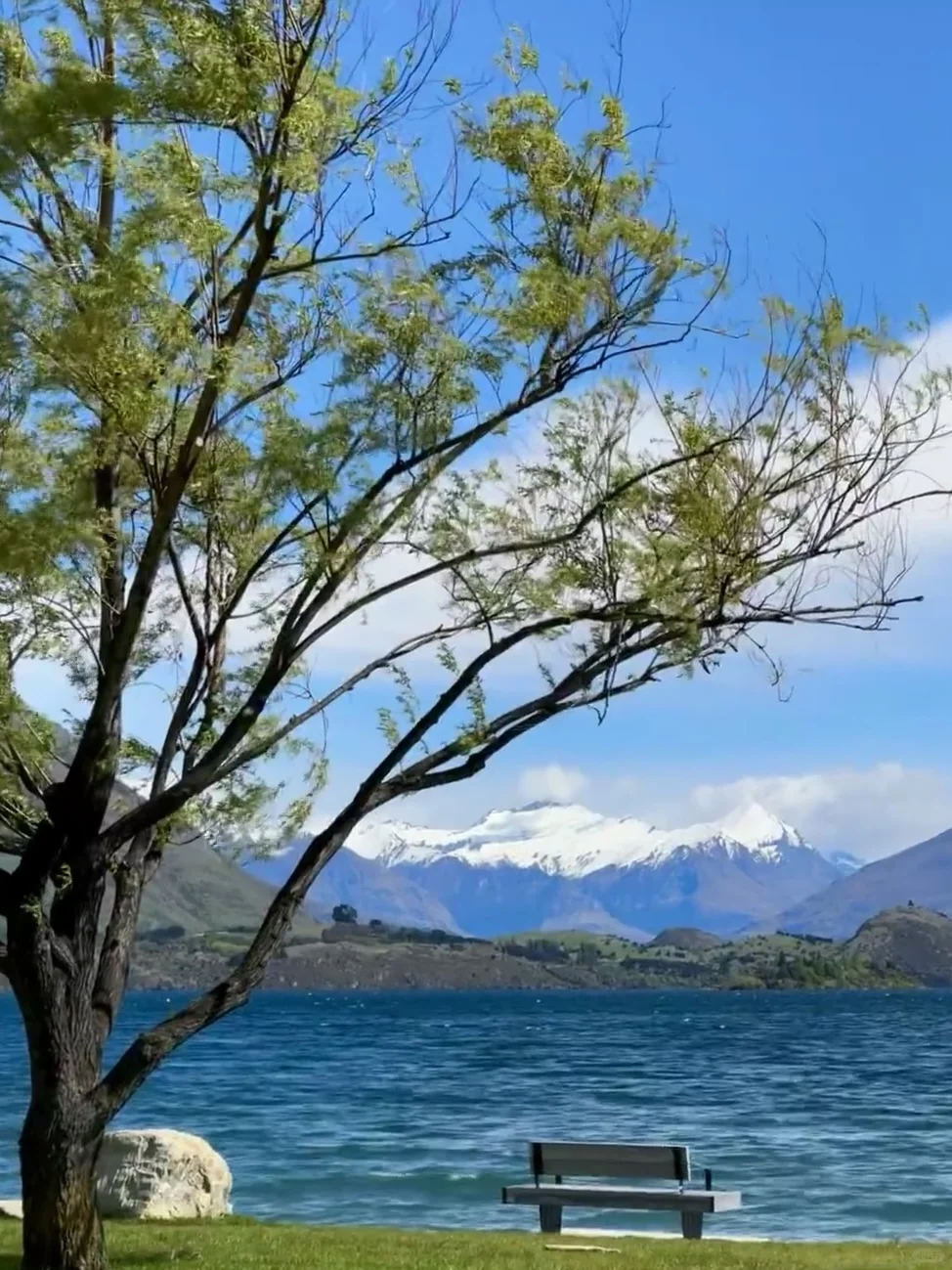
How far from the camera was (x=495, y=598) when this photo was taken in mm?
14023

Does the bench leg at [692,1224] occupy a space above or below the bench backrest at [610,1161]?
below

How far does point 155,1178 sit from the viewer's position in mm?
20562

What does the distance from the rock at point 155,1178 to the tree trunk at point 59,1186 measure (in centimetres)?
795

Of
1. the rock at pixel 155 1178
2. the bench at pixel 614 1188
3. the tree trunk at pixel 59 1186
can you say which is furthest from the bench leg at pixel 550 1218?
the tree trunk at pixel 59 1186

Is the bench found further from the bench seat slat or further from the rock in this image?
the rock

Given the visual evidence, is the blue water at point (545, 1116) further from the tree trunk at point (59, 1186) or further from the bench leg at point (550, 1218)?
the tree trunk at point (59, 1186)

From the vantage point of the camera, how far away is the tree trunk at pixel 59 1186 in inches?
491

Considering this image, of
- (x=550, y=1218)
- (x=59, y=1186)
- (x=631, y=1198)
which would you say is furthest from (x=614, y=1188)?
(x=59, y=1186)

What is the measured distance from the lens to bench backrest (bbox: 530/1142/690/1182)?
20.1m

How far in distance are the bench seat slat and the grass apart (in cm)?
44

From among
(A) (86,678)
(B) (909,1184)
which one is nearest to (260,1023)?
(B) (909,1184)

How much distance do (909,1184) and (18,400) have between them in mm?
28848

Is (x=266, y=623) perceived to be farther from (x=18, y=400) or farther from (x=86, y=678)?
(x=18, y=400)

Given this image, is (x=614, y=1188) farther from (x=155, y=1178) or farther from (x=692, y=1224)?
(x=155, y=1178)
